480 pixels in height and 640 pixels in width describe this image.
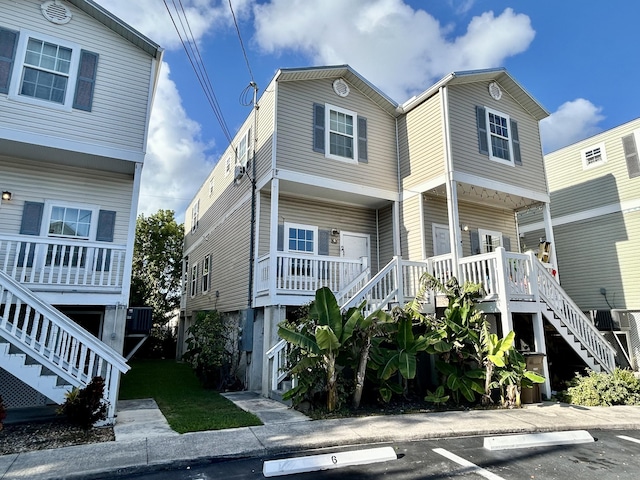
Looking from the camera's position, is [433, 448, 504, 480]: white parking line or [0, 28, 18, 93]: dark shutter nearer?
[433, 448, 504, 480]: white parking line

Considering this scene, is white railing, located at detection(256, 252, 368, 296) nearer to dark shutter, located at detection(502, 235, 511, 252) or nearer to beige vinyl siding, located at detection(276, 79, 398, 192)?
beige vinyl siding, located at detection(276, 79, 398, 192)

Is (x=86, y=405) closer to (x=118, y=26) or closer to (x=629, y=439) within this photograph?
(x=629, y=439)

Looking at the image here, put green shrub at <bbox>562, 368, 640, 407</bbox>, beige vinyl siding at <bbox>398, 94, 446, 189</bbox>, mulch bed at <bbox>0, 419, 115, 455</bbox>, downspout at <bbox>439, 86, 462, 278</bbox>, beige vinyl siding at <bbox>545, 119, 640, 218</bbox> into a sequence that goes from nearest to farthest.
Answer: mulch bed at <bbox>0, 419, 115, 455</bbox>, green shrub at <bbox>562, 368, 640, 407</bbox>, downspout at <bbox>439, 86, 462, 278</bbox>, beige vinyl siding at <bbox>398, 94, 446, 189</bbox>, beige vinyl siding at <bbox>545, 119, 640, 218</bbox>

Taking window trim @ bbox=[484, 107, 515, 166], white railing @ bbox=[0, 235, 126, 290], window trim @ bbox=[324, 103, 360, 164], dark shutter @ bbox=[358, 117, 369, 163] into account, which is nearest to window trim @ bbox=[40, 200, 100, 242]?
white railing @ bbox=[0, 235, 126, 290]

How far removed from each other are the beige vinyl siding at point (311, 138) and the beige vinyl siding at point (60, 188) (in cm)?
446

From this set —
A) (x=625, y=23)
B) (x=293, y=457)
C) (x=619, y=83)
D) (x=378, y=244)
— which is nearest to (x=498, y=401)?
(x=293, y=457)

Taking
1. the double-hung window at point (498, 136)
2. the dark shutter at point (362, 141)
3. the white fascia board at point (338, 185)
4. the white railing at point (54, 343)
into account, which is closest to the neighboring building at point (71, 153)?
the white railing at point (54, 343)

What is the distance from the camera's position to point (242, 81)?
43.2 feet

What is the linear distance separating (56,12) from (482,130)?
483 inches

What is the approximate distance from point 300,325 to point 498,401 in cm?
453

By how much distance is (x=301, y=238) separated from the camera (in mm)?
12266

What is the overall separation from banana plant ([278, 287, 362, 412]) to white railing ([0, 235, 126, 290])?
4247 mm

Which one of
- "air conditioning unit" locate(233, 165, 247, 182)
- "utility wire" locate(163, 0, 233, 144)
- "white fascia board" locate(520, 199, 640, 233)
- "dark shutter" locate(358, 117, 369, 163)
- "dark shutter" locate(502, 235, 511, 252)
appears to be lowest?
"dark shutter" locate(502, 235, 511, 252)

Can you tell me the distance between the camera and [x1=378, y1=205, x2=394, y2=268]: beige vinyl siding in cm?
1313
